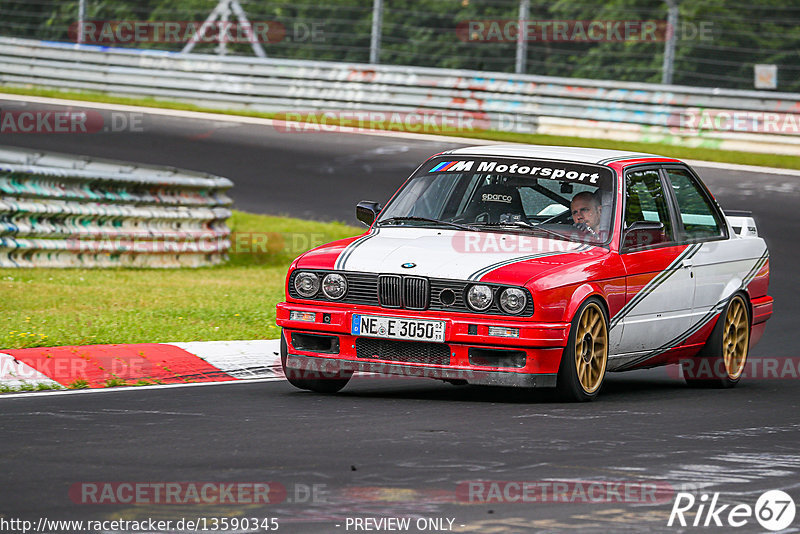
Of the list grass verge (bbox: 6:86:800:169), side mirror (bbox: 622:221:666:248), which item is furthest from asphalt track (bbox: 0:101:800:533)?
grass verge (bbox: 6:86:800:169)

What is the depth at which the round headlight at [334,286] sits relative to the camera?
26.7 feet

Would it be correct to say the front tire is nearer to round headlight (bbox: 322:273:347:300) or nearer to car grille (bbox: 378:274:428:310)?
car grille (bbox: 378:274:428:310)

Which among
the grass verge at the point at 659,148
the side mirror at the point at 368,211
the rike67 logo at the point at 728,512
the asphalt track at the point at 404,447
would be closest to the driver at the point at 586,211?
the asphalt track at the point at 404,447

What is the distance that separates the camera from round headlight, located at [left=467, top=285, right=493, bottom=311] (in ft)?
25.8

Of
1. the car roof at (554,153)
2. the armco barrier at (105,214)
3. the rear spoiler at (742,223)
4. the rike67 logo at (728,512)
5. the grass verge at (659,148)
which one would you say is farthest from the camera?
the grass verge at (659,148)

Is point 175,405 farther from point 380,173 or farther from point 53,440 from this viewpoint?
point 380,173

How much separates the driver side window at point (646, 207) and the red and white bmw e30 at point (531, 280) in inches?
0.5

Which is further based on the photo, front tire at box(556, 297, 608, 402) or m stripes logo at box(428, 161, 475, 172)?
m stripes logo at box(428, 161, 475, 172)

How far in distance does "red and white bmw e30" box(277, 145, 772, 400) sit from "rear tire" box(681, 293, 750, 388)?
0.01 m

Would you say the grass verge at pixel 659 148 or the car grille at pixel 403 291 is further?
the grass verge at pixel 659 148

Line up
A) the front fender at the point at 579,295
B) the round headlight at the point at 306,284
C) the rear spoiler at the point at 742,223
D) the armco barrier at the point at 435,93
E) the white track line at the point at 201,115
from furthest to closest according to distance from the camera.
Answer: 1. the white track line at the point at 201,115
2. the armco barrier at the point at 435,93
3. the rear spoiler at the point at 742,223
4. the round headlight at the point at 306,284
5. the front fender at the point at 579,295

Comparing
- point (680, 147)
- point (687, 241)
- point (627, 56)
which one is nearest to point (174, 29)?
point (627, 56)

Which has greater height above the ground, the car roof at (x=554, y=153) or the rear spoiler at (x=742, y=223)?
the car roof at (x=554, y=153)

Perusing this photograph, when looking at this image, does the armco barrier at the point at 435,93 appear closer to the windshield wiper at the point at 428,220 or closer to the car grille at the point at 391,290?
the windshield wiper at the point at 428,220
